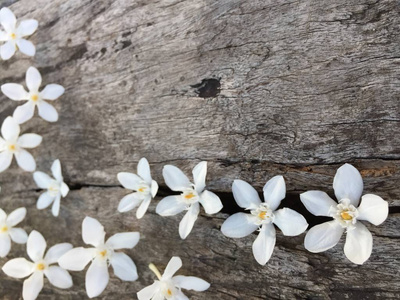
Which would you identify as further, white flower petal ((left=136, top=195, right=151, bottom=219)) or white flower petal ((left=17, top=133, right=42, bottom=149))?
white flower petal ((left=17, top=133, right=42, bottom=149))

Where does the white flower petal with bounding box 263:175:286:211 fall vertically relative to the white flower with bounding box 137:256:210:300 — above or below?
above

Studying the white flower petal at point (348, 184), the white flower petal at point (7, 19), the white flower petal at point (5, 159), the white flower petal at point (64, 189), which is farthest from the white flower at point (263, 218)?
the white flower petal at point (7, 19)

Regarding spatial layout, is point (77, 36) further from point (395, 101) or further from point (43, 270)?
point (395, 101)

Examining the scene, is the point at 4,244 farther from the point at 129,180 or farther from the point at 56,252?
the point at 129,180

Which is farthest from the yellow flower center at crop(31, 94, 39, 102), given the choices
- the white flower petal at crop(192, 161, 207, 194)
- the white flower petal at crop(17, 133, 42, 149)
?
the white flower petal at crop(192, 161, 207, 194)

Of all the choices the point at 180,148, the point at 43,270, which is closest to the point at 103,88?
the point at 180,148

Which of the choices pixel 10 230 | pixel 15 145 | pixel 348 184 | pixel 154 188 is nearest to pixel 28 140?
pixel 15 145

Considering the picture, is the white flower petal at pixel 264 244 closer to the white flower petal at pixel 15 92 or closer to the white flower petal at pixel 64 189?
the white flower petal at pixel 64 189

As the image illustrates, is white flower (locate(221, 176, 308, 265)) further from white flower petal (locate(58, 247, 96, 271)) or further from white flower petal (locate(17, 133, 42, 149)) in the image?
white flower petal (locate(17, 133, 42, 149))
